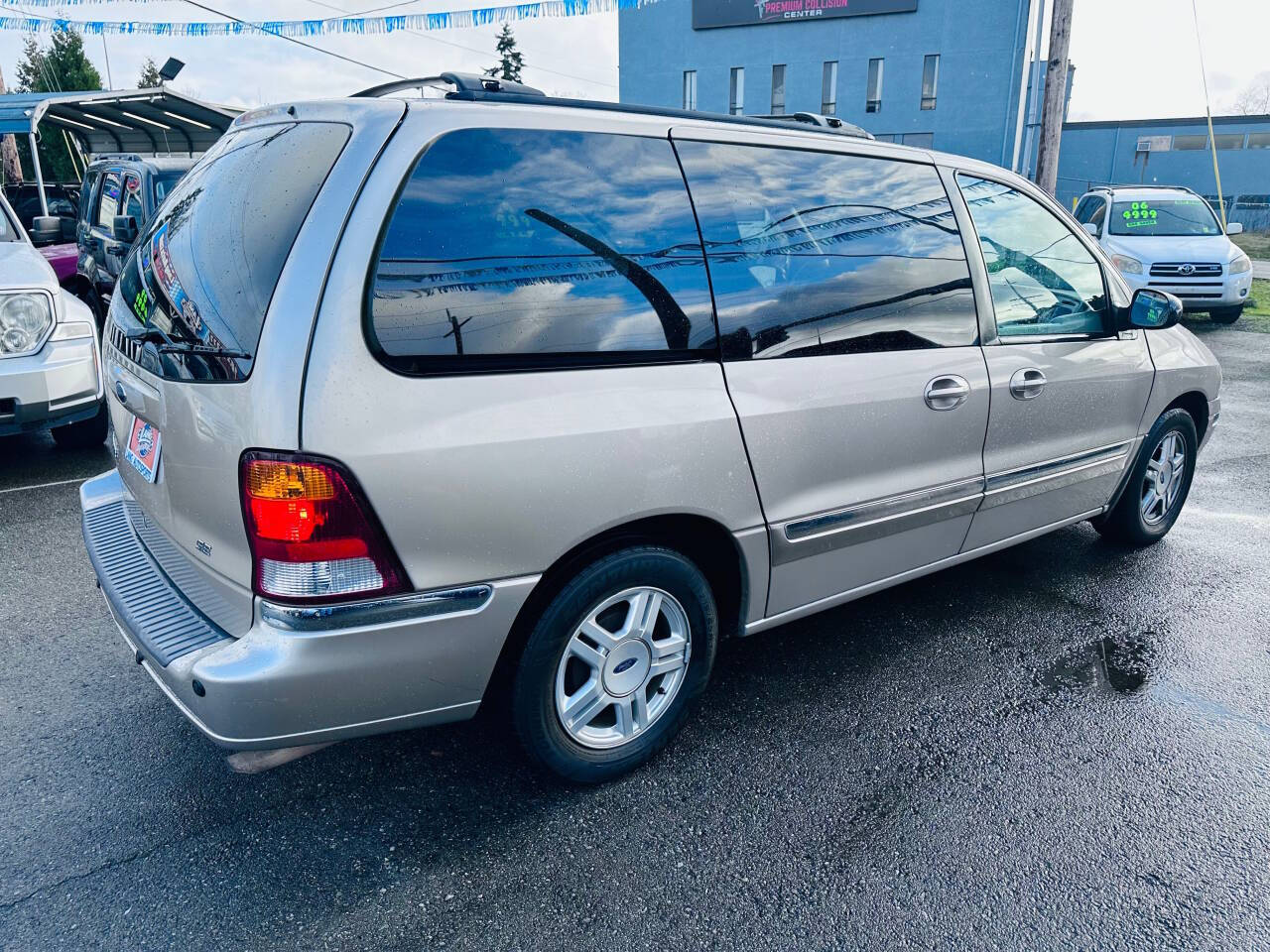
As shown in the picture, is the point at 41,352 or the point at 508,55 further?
the point at 508,55

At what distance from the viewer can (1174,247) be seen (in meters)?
12.4

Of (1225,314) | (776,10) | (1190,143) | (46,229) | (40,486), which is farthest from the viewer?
(1190,143)

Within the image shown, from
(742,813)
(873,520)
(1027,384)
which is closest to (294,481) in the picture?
(742,813)

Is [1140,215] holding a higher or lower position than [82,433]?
higher

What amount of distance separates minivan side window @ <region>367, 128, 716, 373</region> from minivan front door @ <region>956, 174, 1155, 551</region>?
1422 millimetres

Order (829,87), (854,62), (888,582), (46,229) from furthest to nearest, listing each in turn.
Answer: (829,87), (854,62), (46,229), (888,582)

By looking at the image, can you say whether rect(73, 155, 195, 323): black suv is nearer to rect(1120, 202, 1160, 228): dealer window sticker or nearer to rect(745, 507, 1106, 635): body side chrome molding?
rect(745, 507, 1106, 635): body side chrome molding

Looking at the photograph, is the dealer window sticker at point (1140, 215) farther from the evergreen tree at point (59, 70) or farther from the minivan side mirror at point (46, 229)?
the evergreen tree at point (59, 70)

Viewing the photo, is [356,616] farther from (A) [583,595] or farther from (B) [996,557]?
(B) [996,557]

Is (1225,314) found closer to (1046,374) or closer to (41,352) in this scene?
(1046,374)

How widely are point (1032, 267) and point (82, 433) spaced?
586 cm

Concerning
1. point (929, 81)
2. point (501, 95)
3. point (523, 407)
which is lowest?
point (523, 407)

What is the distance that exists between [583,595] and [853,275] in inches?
53.1

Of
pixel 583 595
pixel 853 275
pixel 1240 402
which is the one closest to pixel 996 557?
pixel 853 275
